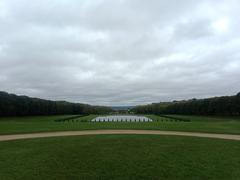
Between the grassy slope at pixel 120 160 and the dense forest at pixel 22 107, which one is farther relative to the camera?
the dense forest at pixel 22 107

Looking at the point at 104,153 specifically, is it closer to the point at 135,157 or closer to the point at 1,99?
the point at 135,157

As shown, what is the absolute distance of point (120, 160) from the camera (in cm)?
1061

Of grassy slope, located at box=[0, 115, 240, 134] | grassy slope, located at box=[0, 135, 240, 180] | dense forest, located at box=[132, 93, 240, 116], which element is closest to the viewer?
grassy slope, located at box=[0, 135, 240, 180]

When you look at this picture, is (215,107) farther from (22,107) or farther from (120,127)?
(22,107)

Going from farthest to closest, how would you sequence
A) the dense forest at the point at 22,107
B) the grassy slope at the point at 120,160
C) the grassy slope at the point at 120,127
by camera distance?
the dense forest at the point at 22,107 → the grassy slope at the point at 120,127 → the grassy slope at the point at 120,160

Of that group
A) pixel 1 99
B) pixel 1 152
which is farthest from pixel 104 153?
pixel 1 99

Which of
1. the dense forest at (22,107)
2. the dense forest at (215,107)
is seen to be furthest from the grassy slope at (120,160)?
the dense forest at (215,107)

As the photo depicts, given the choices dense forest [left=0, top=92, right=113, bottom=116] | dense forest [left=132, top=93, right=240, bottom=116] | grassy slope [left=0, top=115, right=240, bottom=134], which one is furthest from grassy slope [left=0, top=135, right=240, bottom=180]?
dense forest [left=132, top=93, right=240, bottom=116]

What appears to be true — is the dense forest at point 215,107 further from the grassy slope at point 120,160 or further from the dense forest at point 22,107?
the grassy slope at point 120,160

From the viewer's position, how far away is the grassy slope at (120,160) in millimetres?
8875

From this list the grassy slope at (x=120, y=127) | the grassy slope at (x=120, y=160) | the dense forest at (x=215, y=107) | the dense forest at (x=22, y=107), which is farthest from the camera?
the dense forest at (x=215, y=107)

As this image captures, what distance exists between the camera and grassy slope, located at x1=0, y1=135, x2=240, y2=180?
8875mm

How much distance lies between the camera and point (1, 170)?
362 inches

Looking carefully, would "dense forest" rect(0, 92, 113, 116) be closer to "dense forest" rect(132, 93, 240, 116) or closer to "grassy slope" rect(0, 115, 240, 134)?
"grassy slope" rect(0, 115, 240, 134)
